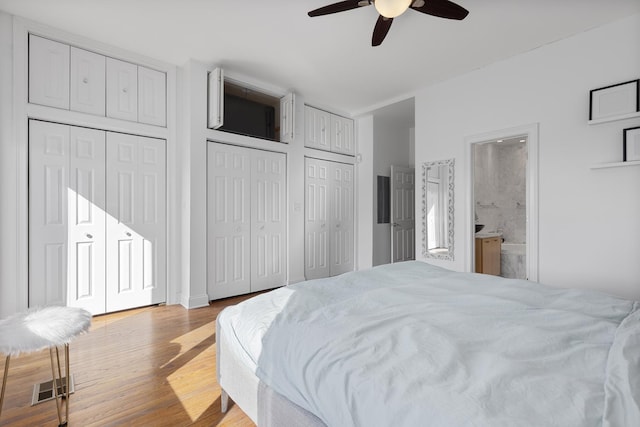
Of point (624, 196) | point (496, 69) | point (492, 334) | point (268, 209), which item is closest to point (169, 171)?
point (268, 209)

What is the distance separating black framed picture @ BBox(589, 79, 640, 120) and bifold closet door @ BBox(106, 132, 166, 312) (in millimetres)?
4468

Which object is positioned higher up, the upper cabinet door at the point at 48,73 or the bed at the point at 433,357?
the upper cabinet door at the point at 48,73

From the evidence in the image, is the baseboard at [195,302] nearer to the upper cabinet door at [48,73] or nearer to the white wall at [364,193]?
the upper cabinet door at [48,73]

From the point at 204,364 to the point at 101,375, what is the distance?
0.65m

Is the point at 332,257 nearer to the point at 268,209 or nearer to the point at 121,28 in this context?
the point at 268,209

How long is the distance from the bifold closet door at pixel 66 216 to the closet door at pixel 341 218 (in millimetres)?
3175

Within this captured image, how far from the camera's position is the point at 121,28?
296 cm

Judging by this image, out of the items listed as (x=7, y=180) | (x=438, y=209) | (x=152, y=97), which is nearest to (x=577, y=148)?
(x=438, y=209)

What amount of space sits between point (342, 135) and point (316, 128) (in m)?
0.60

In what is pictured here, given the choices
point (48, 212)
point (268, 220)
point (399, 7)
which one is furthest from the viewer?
point (268, 220)

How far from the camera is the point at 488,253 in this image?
448 cm

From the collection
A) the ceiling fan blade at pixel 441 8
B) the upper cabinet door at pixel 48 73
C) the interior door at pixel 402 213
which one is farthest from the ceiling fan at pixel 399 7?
the interior door at pixel 402 213

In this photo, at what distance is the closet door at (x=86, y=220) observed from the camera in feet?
10.1

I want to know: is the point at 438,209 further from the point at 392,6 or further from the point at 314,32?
the point at 392,6
